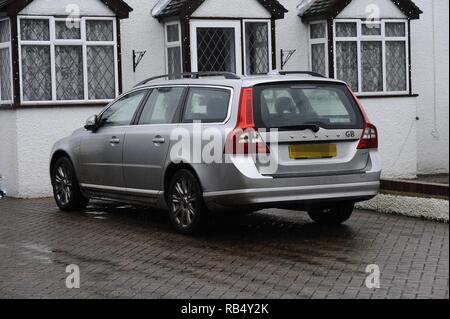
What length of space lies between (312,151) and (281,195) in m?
0.62

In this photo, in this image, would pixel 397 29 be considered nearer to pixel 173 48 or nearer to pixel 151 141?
pixel 173 48

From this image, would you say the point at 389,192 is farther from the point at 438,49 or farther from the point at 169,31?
the point at 438,49

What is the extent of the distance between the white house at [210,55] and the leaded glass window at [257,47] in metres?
0.02

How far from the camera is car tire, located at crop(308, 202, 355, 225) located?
1134 cm

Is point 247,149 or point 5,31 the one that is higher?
point 5,31

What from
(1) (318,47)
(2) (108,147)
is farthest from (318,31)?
(2) (108,147)

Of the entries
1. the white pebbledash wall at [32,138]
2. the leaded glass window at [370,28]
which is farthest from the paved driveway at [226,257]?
the leaded glass window at [370,28]

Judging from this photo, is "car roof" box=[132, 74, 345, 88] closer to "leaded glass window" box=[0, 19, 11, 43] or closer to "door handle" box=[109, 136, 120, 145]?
"door handle" box=[109, 136, 120, 145]

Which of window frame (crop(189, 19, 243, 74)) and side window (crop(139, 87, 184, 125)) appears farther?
window frame (crop(189, 19, 243, 74))

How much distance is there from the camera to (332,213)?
1166 centimetres

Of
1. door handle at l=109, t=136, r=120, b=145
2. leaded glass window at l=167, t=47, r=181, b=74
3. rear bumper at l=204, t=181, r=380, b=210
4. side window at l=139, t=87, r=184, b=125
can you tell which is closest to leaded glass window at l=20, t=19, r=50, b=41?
leaded glass window at l=167, t=47, r=181, b=74

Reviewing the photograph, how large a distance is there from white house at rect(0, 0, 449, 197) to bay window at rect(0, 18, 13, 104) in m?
0.02

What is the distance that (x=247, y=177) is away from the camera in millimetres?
9945
